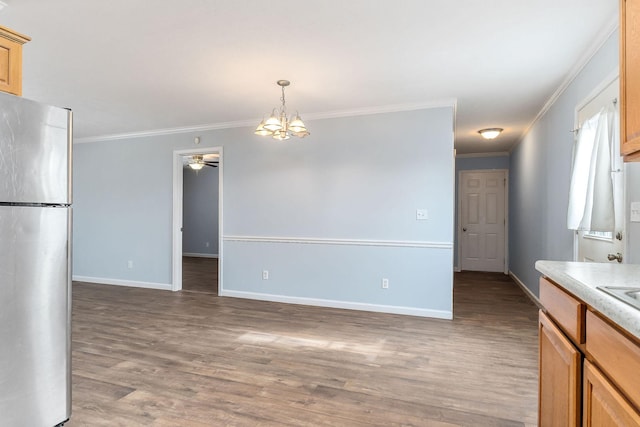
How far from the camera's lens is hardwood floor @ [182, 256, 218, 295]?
18.0 feet

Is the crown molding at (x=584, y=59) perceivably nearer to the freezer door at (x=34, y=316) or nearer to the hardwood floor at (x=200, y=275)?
the freezer door at (x=34, y=316)

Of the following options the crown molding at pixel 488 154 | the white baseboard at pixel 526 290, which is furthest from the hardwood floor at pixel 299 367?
the crown molding at pixel 488 154

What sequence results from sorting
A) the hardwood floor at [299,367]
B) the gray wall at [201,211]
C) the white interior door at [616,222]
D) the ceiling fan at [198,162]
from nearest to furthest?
the hardwood floor at [299,367] → the white interior door at [616,222] → the ceiling fan at [198,162] → the gray wall at [201,211]

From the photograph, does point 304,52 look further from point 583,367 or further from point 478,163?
point 478,163

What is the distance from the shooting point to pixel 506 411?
2.04m

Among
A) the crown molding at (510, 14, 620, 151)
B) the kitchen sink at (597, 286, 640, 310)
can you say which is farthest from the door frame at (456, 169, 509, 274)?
the kitchen sink at (597, 286, 640, 310)

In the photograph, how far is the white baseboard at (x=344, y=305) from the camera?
3.99m

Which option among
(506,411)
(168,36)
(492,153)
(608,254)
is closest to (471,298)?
(608,254)

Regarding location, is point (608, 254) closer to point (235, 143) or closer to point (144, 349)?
point (144, 349)

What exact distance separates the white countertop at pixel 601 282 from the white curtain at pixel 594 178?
0.90m

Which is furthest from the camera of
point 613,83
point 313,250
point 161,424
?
point 313,250

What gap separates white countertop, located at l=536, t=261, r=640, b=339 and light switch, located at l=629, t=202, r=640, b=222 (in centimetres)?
78

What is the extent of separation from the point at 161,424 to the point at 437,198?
3.32 metres

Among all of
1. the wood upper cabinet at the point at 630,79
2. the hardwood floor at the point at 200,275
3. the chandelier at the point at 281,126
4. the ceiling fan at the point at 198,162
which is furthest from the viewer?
the ceiling fan at the point at 198,162
